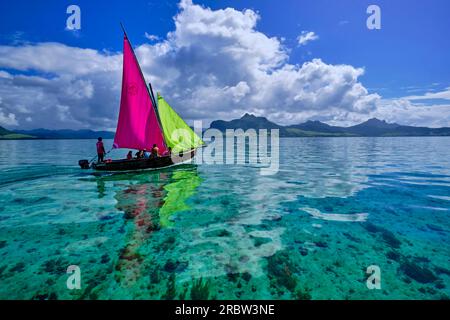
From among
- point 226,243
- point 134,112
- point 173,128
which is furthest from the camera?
point 173,128

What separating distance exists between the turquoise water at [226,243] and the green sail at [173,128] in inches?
639

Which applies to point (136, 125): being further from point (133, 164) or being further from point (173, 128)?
point (173, 128)

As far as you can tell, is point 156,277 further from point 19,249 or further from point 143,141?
point 143,141

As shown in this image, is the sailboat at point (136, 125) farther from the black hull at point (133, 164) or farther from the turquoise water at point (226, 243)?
the turquoise water at point (226, 243)

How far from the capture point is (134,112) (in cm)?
2969

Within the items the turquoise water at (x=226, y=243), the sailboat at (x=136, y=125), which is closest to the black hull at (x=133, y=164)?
the sailboat at (x=136, y=125)

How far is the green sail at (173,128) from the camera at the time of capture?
34.8 m

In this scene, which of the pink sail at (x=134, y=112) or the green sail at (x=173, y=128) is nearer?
the pink sail at (x=134, y=112)

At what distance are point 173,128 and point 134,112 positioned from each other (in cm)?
991

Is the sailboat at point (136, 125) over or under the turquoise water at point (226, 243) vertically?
over

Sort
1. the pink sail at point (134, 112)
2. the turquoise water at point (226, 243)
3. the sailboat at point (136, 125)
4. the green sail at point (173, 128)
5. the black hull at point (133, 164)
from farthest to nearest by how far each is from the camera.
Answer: the green sail at point (173, 128), the pink sail at point (134, 112), the sailboat at point (136, 125), the black hull at point (133, 164), the turquoise water at point (226, 243)

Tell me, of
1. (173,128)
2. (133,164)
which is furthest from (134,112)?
(173,128)

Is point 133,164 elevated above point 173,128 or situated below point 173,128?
below
